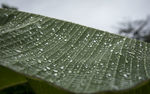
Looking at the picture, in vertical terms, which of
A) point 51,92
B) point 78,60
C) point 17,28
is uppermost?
point 17,28

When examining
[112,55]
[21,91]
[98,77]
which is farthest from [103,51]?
[21,91]

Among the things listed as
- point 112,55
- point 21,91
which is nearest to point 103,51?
point 112,55

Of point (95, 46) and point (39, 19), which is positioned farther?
point (39, 19)

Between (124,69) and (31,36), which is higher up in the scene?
(31,36)

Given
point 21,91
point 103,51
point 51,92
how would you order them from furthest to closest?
point 21,91, point 103,51, point 51,92

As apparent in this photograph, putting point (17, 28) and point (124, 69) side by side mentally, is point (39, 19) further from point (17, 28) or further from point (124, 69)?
point (124, 69)

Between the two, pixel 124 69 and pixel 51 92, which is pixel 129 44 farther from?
pixel 51 92

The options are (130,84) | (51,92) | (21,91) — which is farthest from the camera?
(21,91)
